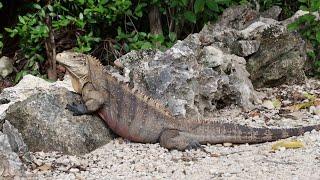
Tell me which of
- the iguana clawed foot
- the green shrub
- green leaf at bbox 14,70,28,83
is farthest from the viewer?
green leaf at bbox 14,70,28,83

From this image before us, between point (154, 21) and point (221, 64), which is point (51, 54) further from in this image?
point (221, 64)

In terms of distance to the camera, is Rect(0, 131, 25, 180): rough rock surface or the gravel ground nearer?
Rect(0, 131, 25, 180): rough rock surface

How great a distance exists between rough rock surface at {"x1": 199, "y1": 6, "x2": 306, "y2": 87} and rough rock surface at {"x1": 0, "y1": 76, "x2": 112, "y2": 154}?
9.12 feet

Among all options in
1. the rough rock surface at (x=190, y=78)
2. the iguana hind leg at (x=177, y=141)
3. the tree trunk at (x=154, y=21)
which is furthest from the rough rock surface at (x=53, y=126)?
the tree trunk at (x=154, y=21)

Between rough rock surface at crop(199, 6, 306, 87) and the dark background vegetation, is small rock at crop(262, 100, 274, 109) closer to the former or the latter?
rough rock surface at crop(199, 6, 306, 87)

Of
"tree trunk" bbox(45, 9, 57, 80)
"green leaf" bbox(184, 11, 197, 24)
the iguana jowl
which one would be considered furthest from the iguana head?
"tree trunk" bbox(45, 9, 57, 80)

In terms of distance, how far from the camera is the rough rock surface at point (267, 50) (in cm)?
890

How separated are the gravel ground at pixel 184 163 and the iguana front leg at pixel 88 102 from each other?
42 cm

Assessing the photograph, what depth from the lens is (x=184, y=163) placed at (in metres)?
6.07

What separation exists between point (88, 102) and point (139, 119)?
0.57 meters

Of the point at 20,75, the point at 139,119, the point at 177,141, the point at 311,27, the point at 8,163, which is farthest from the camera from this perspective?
the point at 20,75

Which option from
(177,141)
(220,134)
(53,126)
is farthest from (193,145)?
(53,126)

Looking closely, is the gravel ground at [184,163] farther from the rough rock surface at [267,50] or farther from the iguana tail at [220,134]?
the rough rock surface at [267,50]

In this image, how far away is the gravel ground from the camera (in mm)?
5551
